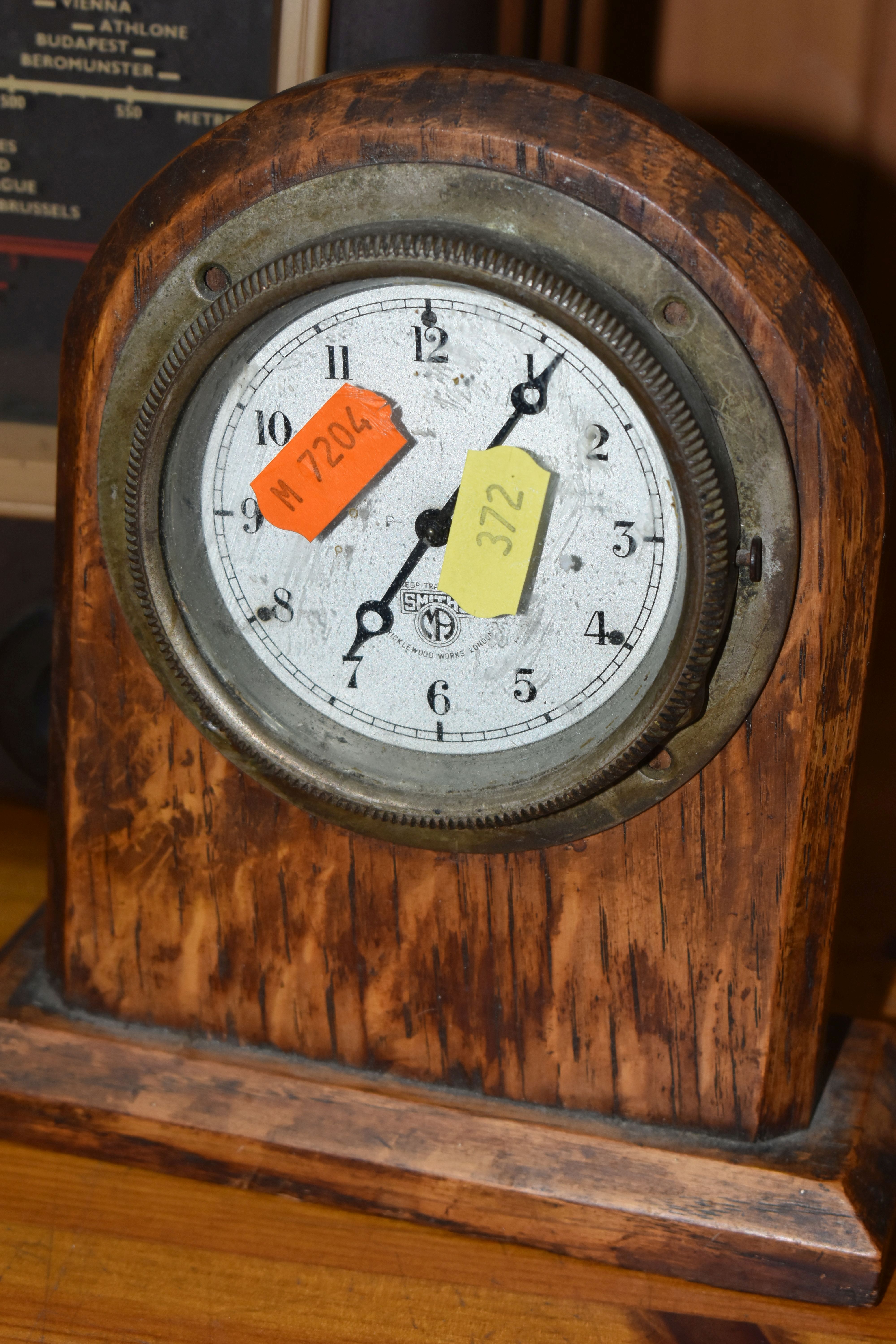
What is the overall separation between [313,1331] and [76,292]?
52 cm

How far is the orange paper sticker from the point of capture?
63 centimetres

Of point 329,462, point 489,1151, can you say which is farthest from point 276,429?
point 489,1151

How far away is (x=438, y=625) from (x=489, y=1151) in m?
0.27

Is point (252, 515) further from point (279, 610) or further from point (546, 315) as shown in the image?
point (546, 315)

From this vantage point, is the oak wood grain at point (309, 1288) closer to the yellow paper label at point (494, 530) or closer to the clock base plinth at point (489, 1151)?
the clock base plinth at point (489, 1151)

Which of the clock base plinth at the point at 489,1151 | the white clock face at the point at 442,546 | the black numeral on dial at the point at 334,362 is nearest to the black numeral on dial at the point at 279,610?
the white clock face at the point at 442,546

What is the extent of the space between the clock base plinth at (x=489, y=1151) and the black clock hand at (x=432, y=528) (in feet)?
0.76

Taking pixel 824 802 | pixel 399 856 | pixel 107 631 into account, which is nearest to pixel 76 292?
pixel 107 631

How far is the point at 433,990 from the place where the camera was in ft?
2.27

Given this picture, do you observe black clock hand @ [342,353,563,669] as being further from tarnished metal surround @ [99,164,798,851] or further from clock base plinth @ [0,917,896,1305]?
clock base plinth @ [0,917,896,1305]

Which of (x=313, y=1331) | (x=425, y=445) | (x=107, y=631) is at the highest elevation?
(x=425, y=445)

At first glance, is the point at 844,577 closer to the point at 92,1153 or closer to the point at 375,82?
the point at 375,82

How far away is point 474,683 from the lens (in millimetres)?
659

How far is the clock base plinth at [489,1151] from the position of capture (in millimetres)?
640
